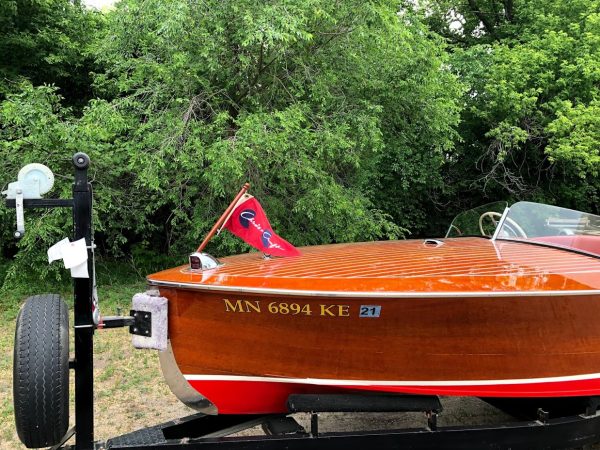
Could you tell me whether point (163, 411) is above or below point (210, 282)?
below

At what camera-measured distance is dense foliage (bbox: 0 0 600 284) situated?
20.6 ft

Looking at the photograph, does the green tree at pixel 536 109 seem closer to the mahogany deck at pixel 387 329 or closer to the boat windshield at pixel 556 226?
the boat windshield at pixel 556 226

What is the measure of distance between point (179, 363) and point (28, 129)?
199 inches

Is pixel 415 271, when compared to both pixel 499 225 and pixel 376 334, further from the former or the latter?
pixel 499 225

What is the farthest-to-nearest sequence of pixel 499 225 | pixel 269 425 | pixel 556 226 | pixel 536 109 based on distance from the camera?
pixel 536 109, pixel 499 225, pixel 556 226, pixel 269 425

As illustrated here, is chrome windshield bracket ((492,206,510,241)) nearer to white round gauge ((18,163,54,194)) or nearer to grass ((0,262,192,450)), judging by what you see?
grass ((0,262,192,450))

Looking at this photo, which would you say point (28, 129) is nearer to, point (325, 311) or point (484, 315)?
point (325, 311)

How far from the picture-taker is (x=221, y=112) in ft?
21.5

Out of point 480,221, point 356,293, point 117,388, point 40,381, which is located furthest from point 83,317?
point 480,221

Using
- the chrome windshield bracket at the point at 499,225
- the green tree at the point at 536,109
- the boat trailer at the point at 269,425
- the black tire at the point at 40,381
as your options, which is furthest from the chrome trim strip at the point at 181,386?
the green tree at the point at 536,109

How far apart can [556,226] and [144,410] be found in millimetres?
3209

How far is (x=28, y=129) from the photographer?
652 centimetres

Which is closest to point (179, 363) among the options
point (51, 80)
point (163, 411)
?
point (163, 411)

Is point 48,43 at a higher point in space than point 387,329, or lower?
higher
